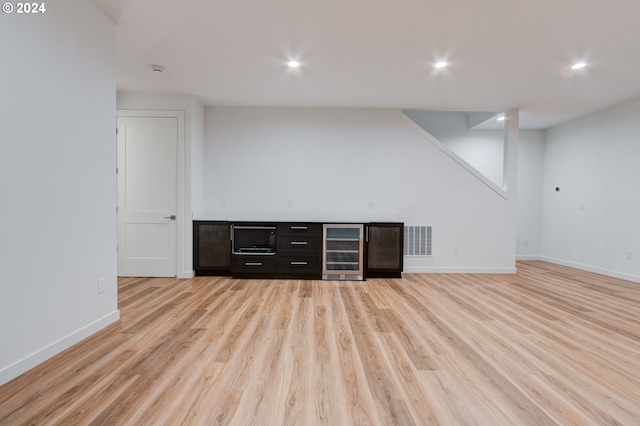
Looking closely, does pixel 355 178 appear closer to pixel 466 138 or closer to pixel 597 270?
pixel 466 138

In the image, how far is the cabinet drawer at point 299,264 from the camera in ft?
14.9

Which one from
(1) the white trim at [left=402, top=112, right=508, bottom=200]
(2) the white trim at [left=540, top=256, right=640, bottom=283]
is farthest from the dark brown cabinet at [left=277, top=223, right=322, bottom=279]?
(2) the white trim at [left=540, top=256, right=640, bottom=283]

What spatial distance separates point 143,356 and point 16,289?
901 millimetres

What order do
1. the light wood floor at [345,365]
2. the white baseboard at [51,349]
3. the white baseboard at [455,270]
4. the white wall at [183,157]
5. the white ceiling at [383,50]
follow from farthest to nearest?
the white baseboard at [455,270], the white wall at [183,157], the white ceiling at [383,50], the white baseboard at [51,349], the light wood floor at [345,365]

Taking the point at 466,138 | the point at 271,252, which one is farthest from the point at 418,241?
the point at 466,138

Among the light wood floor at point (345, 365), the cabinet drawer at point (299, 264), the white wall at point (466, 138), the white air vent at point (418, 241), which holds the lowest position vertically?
the light wood floor at point (345, 365)

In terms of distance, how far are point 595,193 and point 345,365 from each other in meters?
5.88

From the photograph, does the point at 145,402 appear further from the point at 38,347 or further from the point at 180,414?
the point at 38,347

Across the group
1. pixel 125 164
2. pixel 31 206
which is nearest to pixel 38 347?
pixel 31 206

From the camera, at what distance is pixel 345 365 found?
2.05 meters

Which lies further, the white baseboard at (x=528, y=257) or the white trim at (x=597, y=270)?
the white baseboard at (x=528, y=257)

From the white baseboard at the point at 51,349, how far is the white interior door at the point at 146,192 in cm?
189

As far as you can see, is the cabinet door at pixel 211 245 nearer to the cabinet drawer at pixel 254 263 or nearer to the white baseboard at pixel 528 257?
the cabinet drawer at pixel 254 263

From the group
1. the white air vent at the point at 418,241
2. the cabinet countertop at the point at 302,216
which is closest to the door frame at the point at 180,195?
the cabinet countertop at the point at 302,216
